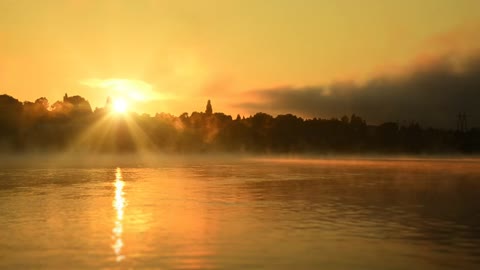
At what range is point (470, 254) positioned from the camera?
75.6ft

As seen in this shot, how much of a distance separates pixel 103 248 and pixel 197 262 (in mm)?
5267

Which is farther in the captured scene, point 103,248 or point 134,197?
point 134,197

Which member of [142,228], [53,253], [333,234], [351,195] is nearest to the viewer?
[53,253]

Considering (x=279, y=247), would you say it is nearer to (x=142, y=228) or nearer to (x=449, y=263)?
(x=449, y=263)

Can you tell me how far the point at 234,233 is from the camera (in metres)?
28.5

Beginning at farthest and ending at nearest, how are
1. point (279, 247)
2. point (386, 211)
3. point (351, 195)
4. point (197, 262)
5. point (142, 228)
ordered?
point (351, 195)
point (386, 211)
point (142, 228)
point (279, 247)
point (197, 262)

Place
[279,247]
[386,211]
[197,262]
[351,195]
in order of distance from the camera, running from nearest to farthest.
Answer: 1. [197,262]
2. [279,247]
3. [386,211]
4. [351,195]

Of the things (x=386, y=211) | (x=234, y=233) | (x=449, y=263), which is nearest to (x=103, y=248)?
(x=234, y=233)

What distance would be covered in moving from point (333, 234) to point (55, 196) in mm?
28977

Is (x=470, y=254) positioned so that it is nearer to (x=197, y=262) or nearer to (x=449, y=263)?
(x=449, y=263)

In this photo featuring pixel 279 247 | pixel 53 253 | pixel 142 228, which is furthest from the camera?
pixel 142 228

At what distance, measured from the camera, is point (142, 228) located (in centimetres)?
3003

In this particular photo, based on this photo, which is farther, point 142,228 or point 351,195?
point 351,195

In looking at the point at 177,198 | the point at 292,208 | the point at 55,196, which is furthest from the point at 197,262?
the point at 55,196
